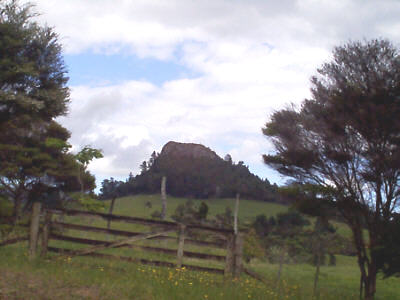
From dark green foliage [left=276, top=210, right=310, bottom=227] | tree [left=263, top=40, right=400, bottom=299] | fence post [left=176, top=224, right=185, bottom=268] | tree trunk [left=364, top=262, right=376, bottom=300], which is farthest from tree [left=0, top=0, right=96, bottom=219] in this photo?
dark green foliage [left=276, top=210, right=310, bottom=227]

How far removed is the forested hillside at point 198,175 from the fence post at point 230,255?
2446 centimetres

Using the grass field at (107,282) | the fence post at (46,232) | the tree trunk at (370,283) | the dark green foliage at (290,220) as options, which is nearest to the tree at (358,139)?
the tree trunk at (370,283)

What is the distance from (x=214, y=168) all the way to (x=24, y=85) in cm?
2693

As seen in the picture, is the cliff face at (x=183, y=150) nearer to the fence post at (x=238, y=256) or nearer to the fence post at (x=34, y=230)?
the fence post at (x=34, y=230)

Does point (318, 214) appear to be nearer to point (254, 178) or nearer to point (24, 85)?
point (24, 85)

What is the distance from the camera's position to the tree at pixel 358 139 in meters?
12.7

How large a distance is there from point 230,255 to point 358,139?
578 centimetres

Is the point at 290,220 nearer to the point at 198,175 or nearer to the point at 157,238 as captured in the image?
the point at 198,175

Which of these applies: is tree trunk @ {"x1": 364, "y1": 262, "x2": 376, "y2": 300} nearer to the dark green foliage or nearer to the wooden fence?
the wooden fence

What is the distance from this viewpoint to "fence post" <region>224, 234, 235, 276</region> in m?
9.95

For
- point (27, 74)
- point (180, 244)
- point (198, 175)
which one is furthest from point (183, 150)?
point (180, 244)

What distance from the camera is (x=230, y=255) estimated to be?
9977 millimetres

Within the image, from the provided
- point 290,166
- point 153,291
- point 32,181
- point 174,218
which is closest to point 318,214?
point 290,166

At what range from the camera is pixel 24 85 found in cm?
1355
